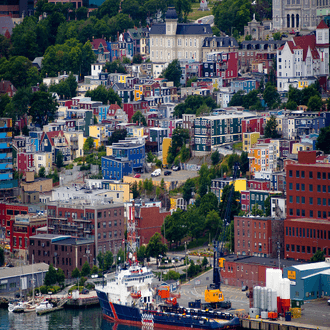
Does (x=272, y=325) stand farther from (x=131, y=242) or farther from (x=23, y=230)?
(x=23, y=230)

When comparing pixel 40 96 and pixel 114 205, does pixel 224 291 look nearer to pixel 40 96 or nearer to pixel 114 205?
pixel 114 205

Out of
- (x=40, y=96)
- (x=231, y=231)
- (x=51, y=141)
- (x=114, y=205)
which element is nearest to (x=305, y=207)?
(x=231, y=231)

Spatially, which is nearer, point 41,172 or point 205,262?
point 205,262

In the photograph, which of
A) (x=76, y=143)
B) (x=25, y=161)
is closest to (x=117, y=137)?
(x=76, y=143)

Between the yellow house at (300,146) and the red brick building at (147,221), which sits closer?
the red brick building at (147,221)

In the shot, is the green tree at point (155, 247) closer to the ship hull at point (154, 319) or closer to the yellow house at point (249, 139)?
the ship hull at point (154, 319)

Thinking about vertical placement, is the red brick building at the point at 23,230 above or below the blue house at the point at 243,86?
below

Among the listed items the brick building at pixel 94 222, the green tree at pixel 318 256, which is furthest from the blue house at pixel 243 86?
the green tree at pixel 318 256
